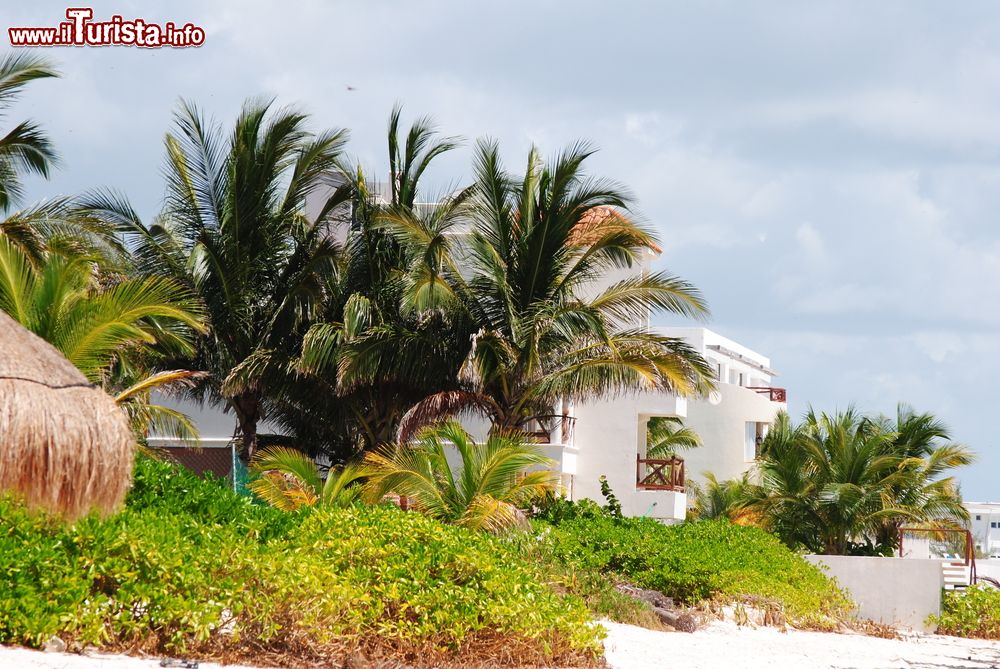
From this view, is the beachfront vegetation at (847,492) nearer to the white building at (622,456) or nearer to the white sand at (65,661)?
the white building at (622,456)

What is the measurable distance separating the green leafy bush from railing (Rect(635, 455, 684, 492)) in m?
16.7

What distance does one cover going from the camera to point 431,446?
15953 mm

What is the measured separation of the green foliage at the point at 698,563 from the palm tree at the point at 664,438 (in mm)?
19414

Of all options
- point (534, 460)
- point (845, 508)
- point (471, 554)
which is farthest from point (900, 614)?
point (471, 554)

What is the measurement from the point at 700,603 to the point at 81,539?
8.80 m

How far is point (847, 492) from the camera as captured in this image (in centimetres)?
2512

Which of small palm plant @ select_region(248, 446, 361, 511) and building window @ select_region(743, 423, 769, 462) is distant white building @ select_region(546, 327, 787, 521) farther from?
building window @ select_region(743, 423, 769, 462)

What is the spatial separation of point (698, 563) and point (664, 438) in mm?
23373

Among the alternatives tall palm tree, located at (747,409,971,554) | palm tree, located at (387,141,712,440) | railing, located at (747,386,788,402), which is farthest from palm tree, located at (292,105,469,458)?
railing, located at (747,386,788,402)

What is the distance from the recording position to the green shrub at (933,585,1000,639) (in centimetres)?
1956

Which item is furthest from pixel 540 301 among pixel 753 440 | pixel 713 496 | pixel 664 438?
pixel 753 440

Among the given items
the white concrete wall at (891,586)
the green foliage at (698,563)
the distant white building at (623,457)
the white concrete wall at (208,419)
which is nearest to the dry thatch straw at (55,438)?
the green foliage at (698,563)

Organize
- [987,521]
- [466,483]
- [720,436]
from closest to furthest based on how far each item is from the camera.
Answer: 1. [466,483]
2. [720,436]
3. [987,521]

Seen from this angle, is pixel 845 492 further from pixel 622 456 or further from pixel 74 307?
pixel 74 307
